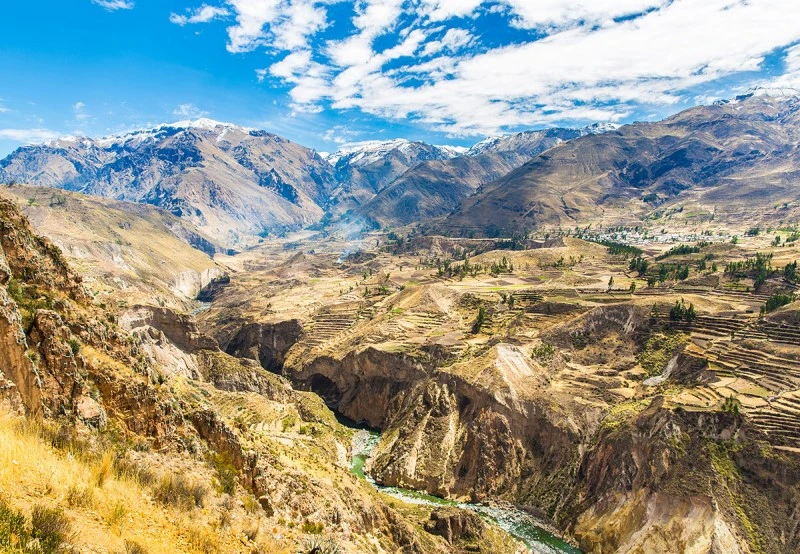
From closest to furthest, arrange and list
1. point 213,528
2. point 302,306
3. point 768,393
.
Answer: point 213,528 < point 768,393 < point 302,306

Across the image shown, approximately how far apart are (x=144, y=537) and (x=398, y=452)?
2778 inches

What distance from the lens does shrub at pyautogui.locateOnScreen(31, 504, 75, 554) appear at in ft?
32.2

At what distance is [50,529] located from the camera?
10.1 meters

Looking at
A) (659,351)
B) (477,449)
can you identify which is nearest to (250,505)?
(477,449)

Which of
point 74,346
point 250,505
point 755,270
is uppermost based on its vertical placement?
point 755,270

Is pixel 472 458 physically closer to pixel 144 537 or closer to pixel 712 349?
pixel 712 349

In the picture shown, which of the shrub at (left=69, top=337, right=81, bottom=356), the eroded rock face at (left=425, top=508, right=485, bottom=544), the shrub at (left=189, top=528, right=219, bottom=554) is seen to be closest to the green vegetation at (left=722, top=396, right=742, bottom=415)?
the eroded rock face at (left=425, top=508, right=485, bottom=544)

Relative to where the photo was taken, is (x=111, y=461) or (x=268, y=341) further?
(x=268, y=341)

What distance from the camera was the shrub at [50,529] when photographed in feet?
32.2

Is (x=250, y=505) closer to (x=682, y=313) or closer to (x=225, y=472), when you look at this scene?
(x=225, y=472)

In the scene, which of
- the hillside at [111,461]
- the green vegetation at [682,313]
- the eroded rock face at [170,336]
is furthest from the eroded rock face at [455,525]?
the green vegetation at [682,313]

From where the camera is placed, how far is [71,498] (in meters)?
12.1

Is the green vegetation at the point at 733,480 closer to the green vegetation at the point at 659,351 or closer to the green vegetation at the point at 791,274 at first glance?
the green vegetation at the point at 659,351

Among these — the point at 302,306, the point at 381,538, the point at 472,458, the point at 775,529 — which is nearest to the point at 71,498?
the point at 381,538
